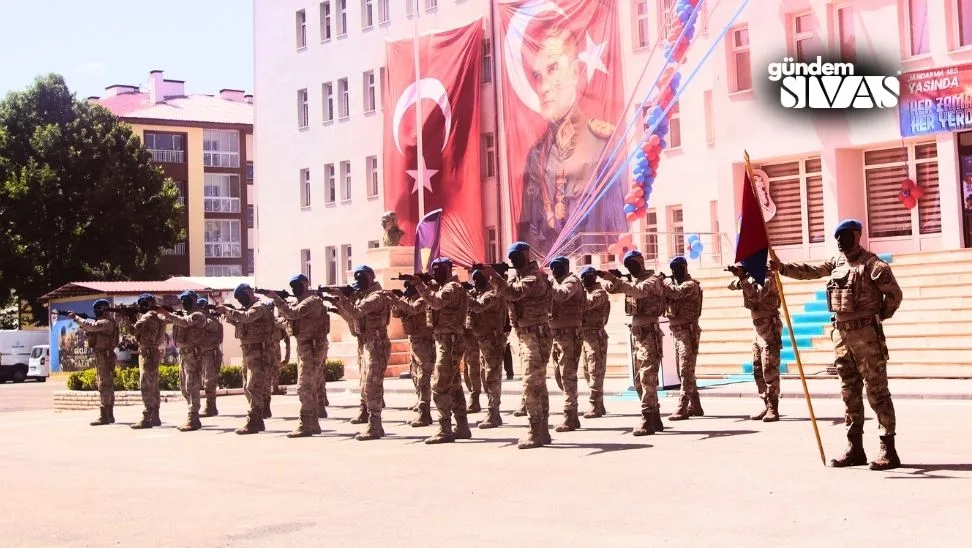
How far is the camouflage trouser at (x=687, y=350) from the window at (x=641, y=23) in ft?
73.0

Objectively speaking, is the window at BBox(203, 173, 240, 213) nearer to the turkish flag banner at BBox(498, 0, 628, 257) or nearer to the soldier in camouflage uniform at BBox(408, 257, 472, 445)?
the turkish flag banner at BBox(498, 0, 628, 257)

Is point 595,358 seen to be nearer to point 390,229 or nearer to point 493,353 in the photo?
point 493,353

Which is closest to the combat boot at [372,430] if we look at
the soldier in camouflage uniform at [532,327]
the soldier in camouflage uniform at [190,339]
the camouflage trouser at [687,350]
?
the soldier in camouflage uniform at [532,327]

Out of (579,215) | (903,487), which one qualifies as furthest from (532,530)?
(579,215)

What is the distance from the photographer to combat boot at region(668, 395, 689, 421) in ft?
56.3

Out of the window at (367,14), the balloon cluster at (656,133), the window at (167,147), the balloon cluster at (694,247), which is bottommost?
the balloon cluster at (694,247)

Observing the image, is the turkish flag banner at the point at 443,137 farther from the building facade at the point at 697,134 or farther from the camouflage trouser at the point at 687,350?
the camouflage trouser at the point at 687,350

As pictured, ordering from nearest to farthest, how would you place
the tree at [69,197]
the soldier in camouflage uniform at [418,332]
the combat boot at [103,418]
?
the soldier in camouflage uniform at [418,332], the combat boot at [103,418], the tree at [69,197]

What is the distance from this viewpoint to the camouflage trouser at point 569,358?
15883 millimetres

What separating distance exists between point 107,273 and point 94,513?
50.4 meters

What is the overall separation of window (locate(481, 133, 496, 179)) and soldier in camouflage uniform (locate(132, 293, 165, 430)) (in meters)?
23.9

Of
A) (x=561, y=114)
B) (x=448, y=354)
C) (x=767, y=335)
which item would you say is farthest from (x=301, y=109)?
(x=767, y=335)

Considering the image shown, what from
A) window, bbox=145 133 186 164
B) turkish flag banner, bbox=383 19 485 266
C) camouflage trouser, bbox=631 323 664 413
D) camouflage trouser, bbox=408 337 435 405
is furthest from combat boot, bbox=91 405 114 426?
window, bbox=145 133 186 164

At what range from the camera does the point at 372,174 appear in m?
50.5
